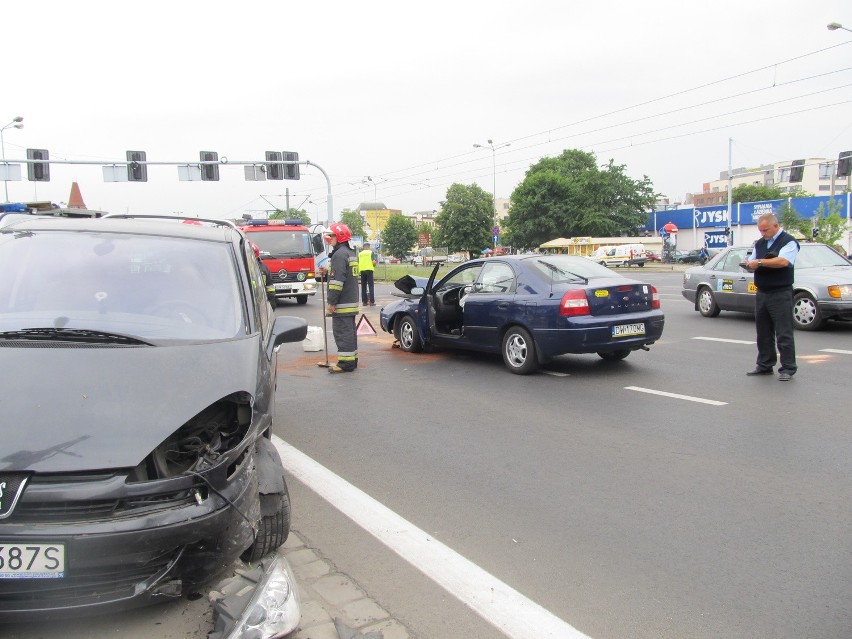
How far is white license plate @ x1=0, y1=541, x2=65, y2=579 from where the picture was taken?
242 cm

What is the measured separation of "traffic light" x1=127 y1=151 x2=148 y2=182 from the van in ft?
126

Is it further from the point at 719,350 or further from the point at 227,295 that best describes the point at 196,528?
the point at 719,350

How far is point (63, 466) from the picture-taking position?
2.53m

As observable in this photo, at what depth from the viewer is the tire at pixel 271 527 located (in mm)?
3332

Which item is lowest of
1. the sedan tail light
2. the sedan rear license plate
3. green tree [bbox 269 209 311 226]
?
the sedan rear license plate

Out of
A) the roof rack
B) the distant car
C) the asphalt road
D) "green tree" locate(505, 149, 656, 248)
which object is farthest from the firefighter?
"green tree" locate(505, 149, 656, 248)

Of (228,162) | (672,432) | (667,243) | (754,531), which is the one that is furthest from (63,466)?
(667,243)

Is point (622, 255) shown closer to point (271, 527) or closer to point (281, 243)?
point (281, 243)

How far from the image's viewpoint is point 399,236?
120438 millimetres

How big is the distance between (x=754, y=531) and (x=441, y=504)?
1854 mm

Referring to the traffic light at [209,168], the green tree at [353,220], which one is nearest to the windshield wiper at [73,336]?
the traffic light at [209,168]

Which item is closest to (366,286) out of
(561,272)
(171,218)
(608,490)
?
(561,272)

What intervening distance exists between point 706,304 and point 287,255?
12631 millimetres

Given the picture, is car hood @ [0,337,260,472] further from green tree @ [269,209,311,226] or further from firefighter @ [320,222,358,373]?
green tree @ [269,209,311,226]
